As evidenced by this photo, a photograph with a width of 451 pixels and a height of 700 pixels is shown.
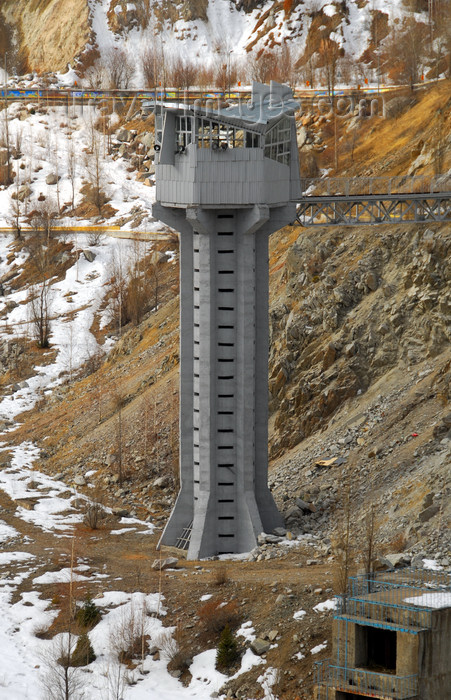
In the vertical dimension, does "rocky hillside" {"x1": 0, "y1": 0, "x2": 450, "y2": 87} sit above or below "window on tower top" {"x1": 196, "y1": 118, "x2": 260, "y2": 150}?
above

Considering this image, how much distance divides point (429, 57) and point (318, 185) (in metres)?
16.7

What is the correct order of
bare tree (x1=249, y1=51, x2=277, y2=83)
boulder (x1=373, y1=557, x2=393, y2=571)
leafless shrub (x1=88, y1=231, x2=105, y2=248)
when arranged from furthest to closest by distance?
1. bare tree (x1=249, y1=51, x2=277, y2=83)
2. leafless shrub (x1=88, y1=231, x2=105, y2=248)
3. boulder (x1=373, y1=557, x2=393, y2=571)

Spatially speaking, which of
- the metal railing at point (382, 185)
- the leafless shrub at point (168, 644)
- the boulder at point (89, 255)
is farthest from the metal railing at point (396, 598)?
the boulder at point (89, 255)

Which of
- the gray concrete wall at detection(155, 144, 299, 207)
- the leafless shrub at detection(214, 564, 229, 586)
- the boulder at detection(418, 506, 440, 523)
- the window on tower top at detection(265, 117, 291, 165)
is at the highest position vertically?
the window on tower top at detection(265, 117, 291, 165)

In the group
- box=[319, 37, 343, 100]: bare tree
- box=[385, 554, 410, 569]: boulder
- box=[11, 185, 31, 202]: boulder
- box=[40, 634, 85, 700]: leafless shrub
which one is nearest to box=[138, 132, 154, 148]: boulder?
box=[11, 185, 31, 202]: boulder

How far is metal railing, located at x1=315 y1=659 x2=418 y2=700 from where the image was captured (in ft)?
108

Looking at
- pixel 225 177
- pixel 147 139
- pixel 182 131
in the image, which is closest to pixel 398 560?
pixel 225 177

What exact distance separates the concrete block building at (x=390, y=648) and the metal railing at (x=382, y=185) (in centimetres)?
1748

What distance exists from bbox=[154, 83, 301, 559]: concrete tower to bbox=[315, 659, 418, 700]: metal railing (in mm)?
11634

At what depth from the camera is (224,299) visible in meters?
45.9

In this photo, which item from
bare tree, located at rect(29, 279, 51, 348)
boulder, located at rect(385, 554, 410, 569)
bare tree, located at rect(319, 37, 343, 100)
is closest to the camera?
boulder, located at rect(385, 554, 410, 569)

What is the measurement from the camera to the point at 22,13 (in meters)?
118

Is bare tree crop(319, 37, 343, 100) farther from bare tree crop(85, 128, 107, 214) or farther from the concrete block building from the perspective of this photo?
the concrete block building

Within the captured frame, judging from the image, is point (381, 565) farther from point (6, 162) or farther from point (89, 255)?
point (6, 162)
